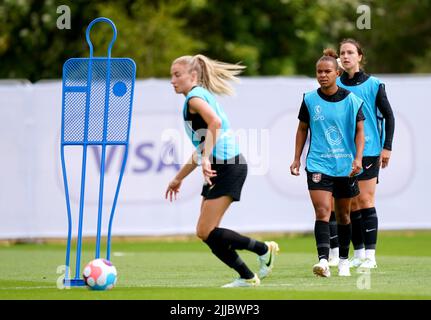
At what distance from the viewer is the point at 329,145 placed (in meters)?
10.8

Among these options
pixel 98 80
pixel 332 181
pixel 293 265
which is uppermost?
pixel 98 80

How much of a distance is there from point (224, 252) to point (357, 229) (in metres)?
2.67

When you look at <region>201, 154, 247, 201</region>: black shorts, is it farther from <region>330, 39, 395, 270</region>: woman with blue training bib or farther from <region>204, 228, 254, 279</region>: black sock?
<region>330, 39, 395, 270</region>: woman with blue training bib

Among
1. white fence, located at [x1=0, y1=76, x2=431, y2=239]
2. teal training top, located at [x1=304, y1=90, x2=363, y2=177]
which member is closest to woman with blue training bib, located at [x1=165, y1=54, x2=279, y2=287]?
teal training top, located at [x1=304, y1=90, x2=363, y2=177]

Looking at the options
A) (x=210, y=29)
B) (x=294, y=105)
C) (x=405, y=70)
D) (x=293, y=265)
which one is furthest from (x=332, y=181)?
(x=405, y=70)

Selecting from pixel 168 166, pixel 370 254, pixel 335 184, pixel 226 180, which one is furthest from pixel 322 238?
pixel 168 166

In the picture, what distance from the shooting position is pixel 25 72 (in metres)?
24.3

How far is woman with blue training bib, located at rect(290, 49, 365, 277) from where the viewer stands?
420 inches

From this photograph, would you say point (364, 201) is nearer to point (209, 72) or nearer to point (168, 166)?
point (209, 72)

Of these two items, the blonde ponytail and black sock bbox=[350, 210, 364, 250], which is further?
black sock bbox=[350, 210, 364, 250]

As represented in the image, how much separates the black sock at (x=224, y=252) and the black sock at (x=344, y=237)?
6.09 feet

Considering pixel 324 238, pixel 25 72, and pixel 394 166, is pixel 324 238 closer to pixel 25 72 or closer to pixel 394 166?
pixel 394 166
